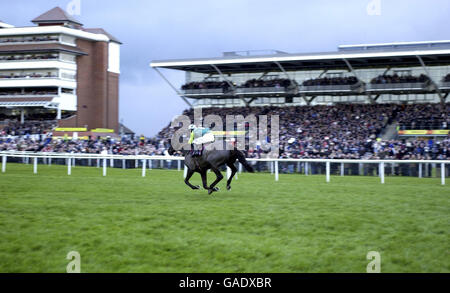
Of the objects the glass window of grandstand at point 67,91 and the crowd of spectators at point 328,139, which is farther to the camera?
the glass window of grandstand at point 67,91

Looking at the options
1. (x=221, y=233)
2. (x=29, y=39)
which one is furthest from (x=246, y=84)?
(x=221, y=233)

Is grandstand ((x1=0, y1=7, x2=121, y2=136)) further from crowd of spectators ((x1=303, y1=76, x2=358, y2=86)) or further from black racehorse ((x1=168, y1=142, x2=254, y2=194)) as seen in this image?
black racehorse ((x1=168, y1=142, x2=254, y2=194))

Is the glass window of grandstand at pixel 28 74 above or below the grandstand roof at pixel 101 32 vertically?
below

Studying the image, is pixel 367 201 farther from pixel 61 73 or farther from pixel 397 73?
pixel 61 73

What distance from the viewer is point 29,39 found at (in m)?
50.6

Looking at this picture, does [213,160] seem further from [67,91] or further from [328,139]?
[67,91]

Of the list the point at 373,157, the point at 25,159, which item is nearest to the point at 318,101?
the point at 373,157

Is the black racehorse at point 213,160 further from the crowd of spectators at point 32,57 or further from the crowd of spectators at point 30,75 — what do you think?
the crowd of spectators at point 32,57

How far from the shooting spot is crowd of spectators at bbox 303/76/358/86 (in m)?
33.9

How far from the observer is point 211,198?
35.2 ft

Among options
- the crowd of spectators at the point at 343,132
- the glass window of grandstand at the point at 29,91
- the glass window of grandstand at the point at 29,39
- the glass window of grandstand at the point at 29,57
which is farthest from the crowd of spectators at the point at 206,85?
the glass window of grandstand at the point at 29,39

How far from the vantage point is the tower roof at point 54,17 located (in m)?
52.0

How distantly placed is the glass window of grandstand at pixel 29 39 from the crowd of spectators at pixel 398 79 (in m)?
31.8
